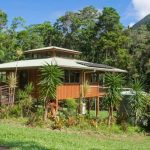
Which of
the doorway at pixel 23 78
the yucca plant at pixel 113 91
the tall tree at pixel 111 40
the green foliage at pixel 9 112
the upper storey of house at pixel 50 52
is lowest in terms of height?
the green foliage at pixel 9 112

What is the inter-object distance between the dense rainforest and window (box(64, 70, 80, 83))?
60.4 feet

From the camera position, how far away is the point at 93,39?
61.4 metres

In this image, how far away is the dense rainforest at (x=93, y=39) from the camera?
54031 millimetres

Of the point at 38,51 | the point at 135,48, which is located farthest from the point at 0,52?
the point at 135,48

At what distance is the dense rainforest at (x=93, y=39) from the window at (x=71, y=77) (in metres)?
18.4

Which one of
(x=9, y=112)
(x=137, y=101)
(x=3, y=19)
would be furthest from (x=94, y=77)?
(x=3, y=19)

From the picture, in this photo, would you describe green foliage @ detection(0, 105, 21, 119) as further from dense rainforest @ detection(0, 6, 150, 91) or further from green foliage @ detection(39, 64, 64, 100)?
dense rainforest @ detection(0, 6, 150, 91)

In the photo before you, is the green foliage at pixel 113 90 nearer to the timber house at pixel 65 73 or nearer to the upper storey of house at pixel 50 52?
the timber house at pixel 65 73

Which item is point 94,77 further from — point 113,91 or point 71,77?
point 113,91

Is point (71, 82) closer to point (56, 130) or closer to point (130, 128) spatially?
point (130, 128)

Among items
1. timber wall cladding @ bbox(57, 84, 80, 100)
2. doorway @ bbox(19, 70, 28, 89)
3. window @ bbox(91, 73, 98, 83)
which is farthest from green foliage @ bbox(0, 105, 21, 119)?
window @ bbox(91, 73, 98, 83)

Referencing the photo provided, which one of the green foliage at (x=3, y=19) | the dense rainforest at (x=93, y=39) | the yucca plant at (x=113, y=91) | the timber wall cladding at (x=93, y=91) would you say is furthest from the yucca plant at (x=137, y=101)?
the green foliage at (x=3, y=19)

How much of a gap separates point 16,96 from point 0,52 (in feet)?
65.7

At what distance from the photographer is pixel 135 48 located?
58594 millimetres
